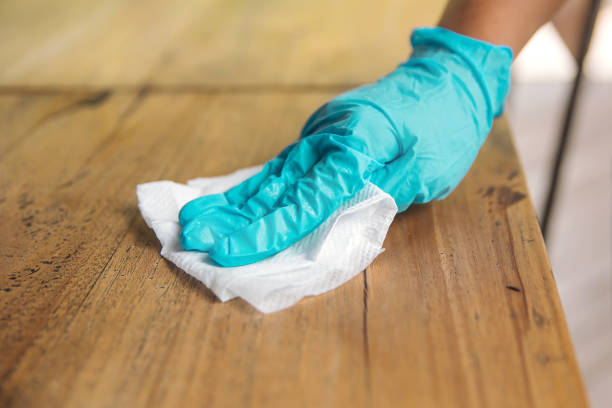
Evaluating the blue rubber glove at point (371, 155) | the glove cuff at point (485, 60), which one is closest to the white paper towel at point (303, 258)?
the blue rubber glove at point (371, 155)

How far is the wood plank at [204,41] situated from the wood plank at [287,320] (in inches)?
22.8

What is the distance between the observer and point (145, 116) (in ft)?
3.97

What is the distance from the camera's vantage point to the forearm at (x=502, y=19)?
0.90m

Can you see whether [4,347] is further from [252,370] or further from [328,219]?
[328,219]

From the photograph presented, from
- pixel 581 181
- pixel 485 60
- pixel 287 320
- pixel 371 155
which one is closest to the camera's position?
pixel 287 320

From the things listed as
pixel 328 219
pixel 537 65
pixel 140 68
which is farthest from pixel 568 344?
pixel 537 65

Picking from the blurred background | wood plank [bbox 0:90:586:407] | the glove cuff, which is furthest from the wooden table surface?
the blurred background

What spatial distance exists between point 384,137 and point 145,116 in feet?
2.19

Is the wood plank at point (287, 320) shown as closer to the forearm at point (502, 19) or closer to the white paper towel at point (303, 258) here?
the white paper towel at point (303, 258)

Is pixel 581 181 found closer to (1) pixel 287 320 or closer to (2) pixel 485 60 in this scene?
(2) pixel 485 60

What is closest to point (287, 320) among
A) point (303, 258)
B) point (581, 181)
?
point (303, 258)

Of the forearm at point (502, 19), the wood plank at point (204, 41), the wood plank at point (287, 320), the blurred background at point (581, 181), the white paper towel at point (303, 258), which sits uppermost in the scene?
→ the forearm at point (502, 19)

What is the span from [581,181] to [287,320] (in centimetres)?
225

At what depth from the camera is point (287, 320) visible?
632mm
